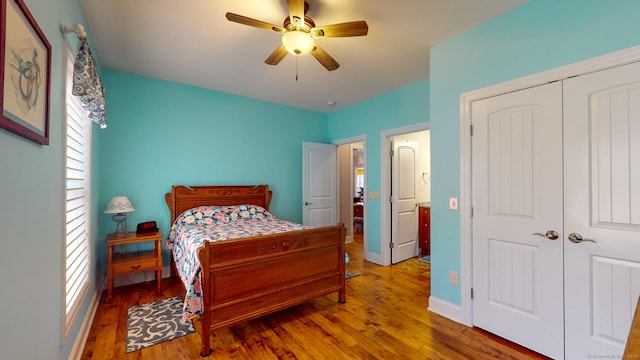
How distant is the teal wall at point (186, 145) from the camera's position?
3.30 m

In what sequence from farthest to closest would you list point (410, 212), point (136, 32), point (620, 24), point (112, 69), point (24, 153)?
1. point (410, 212)
2. point (112, 69)
3. point (136, 32)
4. point (620, 24)
5. point (24, 153)

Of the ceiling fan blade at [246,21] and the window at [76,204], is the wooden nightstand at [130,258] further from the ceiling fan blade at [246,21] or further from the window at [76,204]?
the ceiling fan blade at [246,21]

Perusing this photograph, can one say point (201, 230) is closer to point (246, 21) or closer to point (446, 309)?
point (246, 21)

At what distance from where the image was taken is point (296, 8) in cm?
181

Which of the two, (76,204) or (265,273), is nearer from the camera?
(76,204)

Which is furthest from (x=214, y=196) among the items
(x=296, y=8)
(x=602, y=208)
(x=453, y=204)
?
(x=602, y=208)

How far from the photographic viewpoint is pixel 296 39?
196 centimetres

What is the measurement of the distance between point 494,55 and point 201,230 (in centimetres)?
324

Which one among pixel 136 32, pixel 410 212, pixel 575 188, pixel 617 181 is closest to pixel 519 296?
pixel 575 188

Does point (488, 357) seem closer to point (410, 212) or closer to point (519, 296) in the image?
point (519, 296)

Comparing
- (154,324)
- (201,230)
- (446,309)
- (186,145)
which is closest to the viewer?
(154,324)

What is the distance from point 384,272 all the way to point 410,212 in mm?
1179

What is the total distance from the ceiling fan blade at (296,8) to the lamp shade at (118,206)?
2662 millimetres

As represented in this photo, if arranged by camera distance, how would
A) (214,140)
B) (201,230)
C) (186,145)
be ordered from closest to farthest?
(201,230) → (186,145) → (214,140)
